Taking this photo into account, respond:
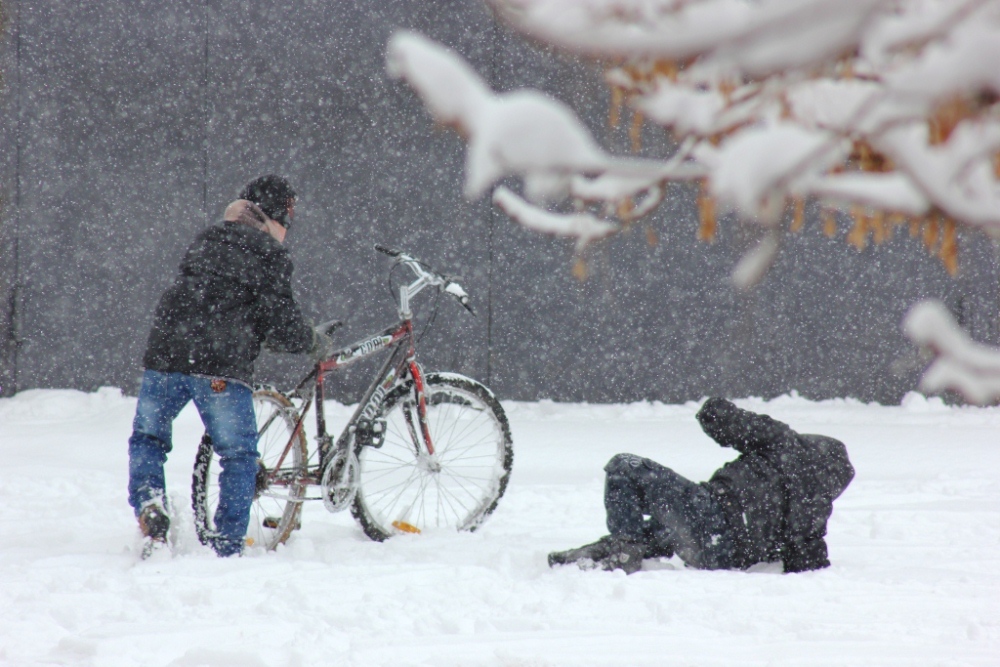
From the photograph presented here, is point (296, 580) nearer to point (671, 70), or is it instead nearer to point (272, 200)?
point (272, 200)

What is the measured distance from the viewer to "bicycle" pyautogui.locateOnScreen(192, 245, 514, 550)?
177 inches

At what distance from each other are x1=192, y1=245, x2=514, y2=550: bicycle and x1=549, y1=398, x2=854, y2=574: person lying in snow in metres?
0.97

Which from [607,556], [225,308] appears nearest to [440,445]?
[607,556]

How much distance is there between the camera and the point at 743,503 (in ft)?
12.9

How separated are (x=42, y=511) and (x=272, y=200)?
241cm

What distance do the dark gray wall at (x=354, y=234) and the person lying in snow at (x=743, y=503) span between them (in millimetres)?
4176

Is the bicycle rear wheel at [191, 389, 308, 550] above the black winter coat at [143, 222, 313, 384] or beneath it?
beneath

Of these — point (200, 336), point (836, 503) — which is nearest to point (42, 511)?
point (200, 336)

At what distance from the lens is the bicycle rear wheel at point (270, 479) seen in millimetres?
4465

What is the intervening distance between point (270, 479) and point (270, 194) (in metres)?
1.40

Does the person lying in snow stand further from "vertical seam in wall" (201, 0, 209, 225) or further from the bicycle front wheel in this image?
"vertical seam in wall" (201, 0, 209, 225)

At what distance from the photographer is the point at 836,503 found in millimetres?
5578

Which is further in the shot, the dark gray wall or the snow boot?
the dark gray wall

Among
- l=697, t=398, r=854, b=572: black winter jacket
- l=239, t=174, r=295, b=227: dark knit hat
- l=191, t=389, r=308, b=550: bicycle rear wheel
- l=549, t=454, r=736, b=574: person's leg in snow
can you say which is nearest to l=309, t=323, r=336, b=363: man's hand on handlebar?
l=191, t=389, r=308, b=550: bicycle rear wheel
